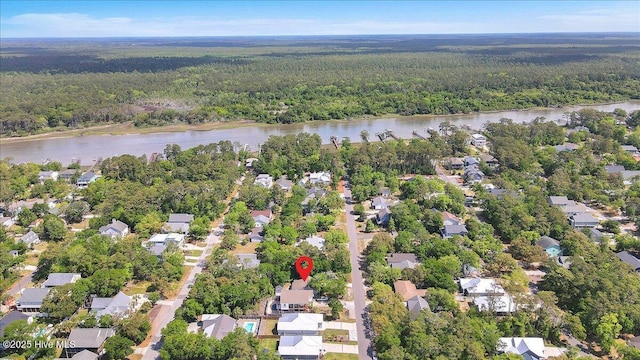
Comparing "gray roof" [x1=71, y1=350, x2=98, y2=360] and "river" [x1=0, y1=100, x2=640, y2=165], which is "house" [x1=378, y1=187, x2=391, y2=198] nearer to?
"river" [x1=0, y1=100, x2=640, y2=165]

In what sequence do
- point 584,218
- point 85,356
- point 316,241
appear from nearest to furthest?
point 85,356, point 316,241, point 584,218

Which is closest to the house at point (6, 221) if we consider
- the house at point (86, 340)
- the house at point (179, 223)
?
the house at point (179, 223)

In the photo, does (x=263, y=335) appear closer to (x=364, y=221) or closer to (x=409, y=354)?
(x=409, y=354)

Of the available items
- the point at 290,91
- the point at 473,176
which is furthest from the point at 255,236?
the point at 290,91

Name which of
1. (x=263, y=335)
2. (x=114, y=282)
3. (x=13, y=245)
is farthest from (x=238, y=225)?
(x=13, y=245)

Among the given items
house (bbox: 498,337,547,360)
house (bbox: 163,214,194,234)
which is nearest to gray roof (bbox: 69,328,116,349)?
house (bbox: 163,214,194,234)

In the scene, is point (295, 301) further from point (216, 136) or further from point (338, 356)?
point (216, 136)
